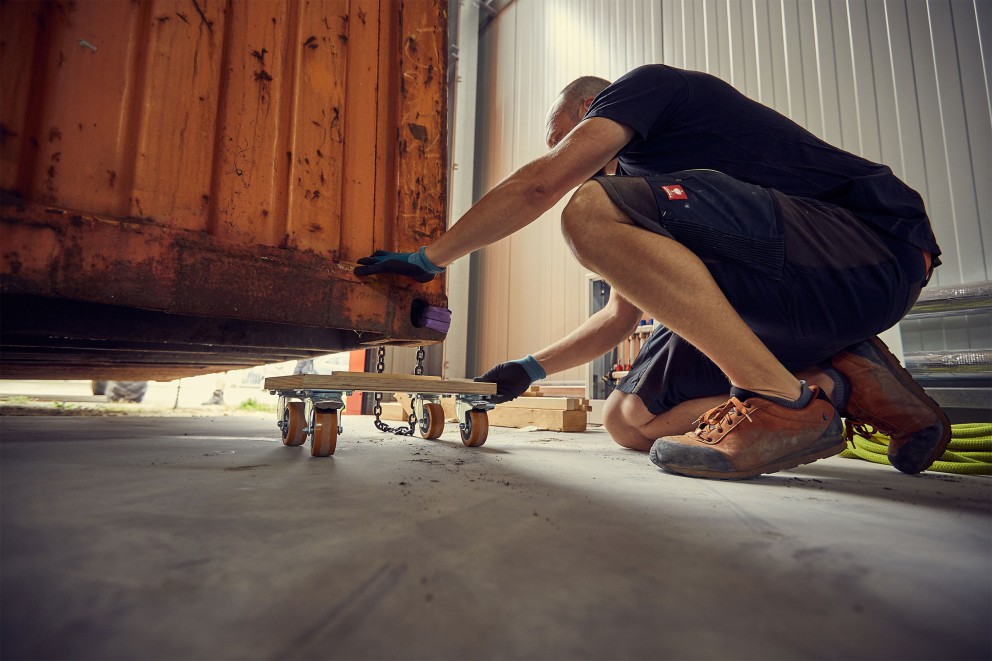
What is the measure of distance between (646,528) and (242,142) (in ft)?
5.01

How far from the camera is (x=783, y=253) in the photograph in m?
1.20

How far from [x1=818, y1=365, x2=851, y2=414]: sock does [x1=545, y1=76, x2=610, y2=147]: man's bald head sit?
128 centimetres

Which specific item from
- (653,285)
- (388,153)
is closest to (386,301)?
(388,153)

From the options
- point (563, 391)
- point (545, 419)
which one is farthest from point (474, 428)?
point (563, 391)

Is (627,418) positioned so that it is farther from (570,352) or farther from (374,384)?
(374,384)

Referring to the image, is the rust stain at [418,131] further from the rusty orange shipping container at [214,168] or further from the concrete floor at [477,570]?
the concrete floor at [477,570]

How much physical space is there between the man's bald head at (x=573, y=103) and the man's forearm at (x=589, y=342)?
2.52ft

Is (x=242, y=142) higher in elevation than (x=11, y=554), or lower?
higher

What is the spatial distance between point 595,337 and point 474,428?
2.10 feet

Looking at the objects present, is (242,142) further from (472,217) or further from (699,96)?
(699,96)

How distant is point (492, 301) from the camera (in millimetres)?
6469

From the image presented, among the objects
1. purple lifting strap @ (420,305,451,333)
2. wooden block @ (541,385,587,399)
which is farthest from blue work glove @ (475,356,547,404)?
wooden block @ (541,385,587,399)

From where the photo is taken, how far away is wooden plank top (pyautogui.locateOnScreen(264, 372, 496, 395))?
139cm

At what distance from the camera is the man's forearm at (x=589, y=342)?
1952 millimetres
